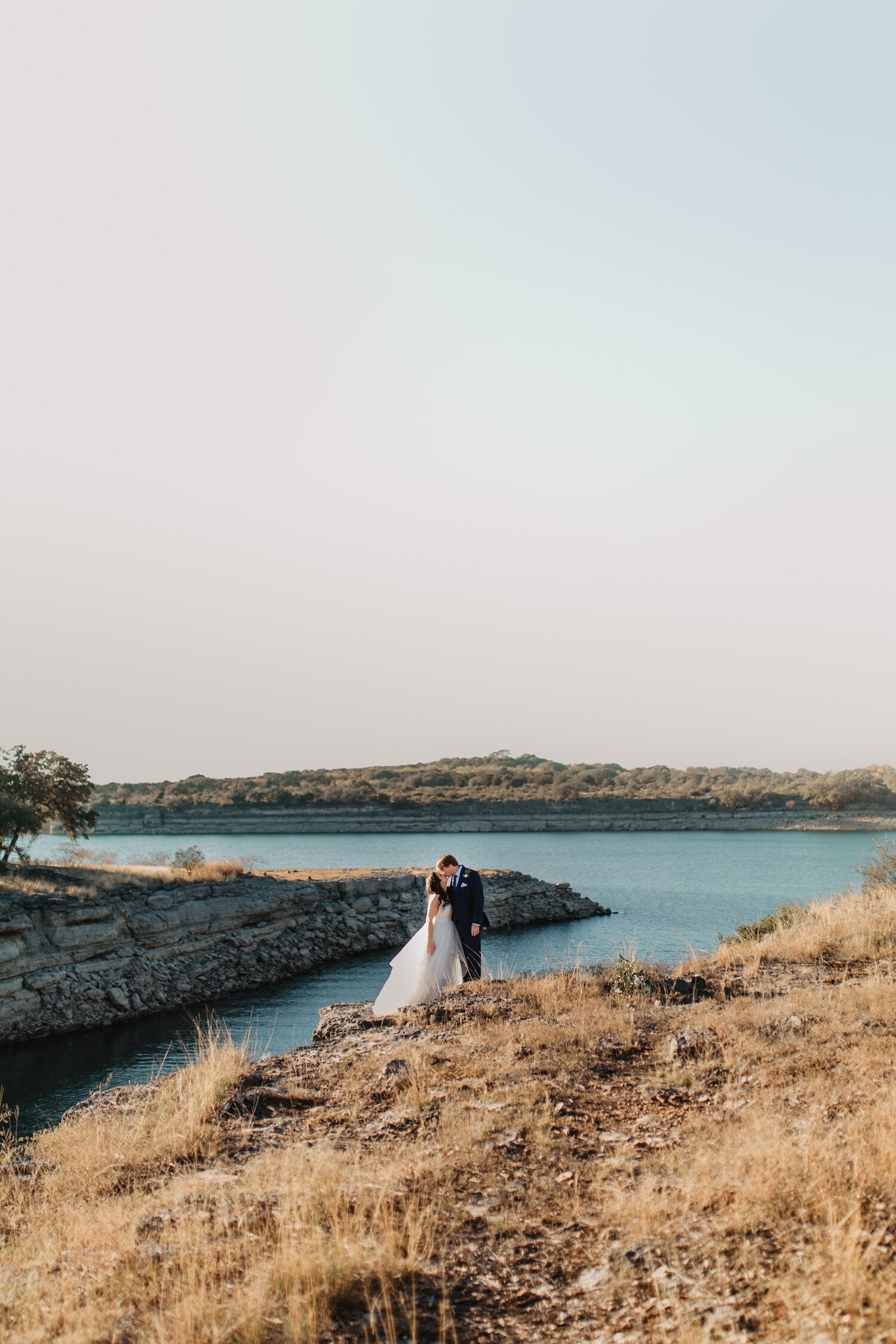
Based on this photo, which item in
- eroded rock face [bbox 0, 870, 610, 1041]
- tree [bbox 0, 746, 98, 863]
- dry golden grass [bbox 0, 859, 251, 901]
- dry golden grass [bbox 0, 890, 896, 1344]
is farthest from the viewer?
tree [bbox 0, 746, 98, 863]

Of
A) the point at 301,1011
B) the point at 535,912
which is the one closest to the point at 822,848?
the point at 535,912

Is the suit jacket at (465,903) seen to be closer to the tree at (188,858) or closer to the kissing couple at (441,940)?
the kissing couple at (441,940)

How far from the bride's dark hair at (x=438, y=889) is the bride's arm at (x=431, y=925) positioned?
47mm

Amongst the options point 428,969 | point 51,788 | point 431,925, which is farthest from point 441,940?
point 51,788

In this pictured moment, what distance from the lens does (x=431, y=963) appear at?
34.3ft

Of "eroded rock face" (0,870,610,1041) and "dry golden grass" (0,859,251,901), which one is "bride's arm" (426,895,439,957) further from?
"dry golden grass" (0,859,251,901)

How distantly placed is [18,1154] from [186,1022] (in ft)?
49.2

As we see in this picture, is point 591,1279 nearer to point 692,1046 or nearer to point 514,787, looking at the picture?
point 692,1046

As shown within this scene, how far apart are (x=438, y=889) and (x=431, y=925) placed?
466 millimetres

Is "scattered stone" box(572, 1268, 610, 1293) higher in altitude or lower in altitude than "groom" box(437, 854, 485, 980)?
lower

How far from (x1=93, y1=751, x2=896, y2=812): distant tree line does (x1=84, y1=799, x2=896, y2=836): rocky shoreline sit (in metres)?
1.26

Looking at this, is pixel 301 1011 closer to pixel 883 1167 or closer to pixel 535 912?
pixel 535 912

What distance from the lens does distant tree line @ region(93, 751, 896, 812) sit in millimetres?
89312

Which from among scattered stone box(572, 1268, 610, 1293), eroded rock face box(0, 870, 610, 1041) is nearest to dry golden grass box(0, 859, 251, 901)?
eroded rock face box(0, 870, 610, 1041)
